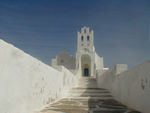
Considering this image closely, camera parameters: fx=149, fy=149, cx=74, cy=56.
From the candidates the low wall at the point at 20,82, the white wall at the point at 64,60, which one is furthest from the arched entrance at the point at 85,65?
the low wall at the point at 20,82

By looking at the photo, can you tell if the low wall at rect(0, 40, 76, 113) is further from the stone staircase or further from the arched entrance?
the arched entrance

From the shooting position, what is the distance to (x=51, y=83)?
665 cm

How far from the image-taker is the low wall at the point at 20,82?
10.3ft

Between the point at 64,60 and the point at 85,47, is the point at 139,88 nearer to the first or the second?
the point at 85,47

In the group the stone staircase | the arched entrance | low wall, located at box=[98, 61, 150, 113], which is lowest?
the stone staircase

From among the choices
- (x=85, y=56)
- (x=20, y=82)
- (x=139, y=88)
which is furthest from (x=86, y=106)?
(x=85, y=56)

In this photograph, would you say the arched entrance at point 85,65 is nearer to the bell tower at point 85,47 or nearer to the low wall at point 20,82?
the bell tower at point 85,47

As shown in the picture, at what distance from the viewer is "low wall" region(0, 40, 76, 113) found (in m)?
3.14

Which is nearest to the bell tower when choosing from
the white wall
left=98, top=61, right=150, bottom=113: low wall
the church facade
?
the church facade

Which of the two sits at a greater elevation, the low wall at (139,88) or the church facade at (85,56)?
the church facade at (85,56)

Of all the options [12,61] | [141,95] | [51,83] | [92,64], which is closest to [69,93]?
[51,83]

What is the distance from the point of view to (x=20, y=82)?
3.79 meters

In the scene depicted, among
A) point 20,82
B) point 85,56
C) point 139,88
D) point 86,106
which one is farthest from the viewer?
point 85,56

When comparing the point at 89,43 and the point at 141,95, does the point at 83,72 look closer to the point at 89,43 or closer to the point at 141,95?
the point at 89,43
